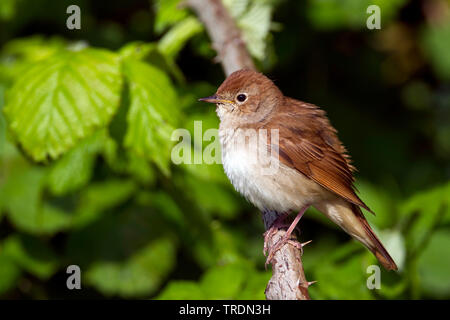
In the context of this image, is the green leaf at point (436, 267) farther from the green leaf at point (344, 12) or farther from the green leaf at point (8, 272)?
the green leaf at point (8, 272)

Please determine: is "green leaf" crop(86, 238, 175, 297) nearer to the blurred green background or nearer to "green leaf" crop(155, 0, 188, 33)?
the blurred green background

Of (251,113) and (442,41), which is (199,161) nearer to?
(251,113)

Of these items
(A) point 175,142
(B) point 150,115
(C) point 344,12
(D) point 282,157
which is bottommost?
(D) point 282,157

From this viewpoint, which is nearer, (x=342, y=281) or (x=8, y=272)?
(x=342, y=281)

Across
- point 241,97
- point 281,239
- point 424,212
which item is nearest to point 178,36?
point 241,97

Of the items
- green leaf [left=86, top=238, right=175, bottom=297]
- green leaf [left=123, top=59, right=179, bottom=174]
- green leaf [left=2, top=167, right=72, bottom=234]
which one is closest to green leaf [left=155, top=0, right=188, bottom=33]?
green leaf [left=123, top=59, right=179, bottom=174]

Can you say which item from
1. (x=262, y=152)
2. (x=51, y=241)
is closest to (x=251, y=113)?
(x=262, y=152)

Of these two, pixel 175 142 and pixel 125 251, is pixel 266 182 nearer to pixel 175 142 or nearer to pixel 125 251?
pixel 175 142
